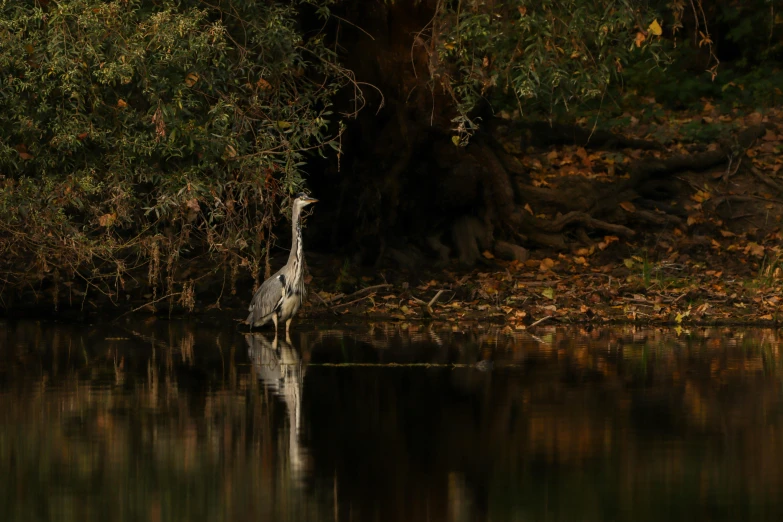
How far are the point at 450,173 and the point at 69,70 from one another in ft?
30.2

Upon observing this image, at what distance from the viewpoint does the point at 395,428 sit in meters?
10.2

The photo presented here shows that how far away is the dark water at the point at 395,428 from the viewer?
7.89m

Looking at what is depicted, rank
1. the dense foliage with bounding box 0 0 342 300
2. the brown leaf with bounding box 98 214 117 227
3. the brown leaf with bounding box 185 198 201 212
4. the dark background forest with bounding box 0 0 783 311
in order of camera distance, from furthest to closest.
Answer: the brown leaf with bounding box 98 214 117 227
the dark background forest with bounding box 0 0 783 311
the brown leaf with bounding box 185 198 201 212
the dense foliage with bounding box 0 0 342 300

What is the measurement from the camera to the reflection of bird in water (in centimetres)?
961

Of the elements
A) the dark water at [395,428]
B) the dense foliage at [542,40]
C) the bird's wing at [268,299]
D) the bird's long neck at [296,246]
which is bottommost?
the dark water at [395,428]

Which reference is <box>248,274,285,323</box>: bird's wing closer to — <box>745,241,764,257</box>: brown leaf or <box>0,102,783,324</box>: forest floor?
<box>0,102,783,324</box>: forest floor

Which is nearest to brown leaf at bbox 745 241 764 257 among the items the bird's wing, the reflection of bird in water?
the bird's wing

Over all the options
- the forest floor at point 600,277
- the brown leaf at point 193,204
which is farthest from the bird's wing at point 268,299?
the brown leaf at point 193,204

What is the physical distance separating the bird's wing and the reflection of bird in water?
0.27 meters

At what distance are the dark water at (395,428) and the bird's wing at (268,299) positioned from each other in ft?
2.04

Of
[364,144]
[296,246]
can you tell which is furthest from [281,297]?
[364,144]

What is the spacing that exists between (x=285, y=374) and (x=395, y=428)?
9.96 feet

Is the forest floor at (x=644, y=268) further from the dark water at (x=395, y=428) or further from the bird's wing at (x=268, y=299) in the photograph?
the dark water at (x=395, y=428)

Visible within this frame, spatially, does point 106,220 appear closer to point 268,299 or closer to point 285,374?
point 268,299
